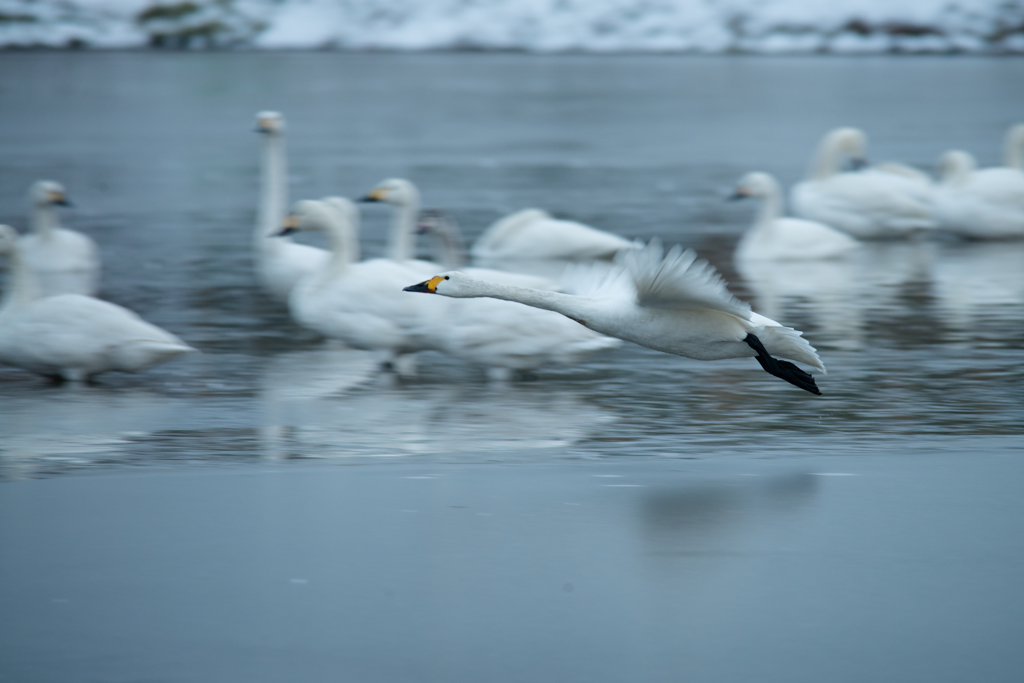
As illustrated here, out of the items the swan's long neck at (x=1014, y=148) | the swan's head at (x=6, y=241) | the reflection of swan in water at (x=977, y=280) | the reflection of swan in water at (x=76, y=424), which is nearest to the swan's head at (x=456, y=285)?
the reflection of swan in water at (x=76, y=424)

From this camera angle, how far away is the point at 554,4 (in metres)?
89.8

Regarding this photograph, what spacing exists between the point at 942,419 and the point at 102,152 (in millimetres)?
19084

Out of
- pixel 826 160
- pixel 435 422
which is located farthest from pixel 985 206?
pixel 435 422

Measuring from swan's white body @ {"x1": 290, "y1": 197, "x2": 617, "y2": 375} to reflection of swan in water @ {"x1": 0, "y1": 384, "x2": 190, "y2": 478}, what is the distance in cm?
117

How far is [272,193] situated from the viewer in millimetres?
10820

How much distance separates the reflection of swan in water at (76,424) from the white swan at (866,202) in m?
7.98

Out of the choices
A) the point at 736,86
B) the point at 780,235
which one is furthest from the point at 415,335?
the point at 736,86

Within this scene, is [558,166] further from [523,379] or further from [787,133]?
[523,379]

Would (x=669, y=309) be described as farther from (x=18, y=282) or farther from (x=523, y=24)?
(x=523, y=24)

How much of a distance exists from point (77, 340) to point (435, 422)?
78.6 inches

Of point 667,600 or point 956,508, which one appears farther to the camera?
point 956,508

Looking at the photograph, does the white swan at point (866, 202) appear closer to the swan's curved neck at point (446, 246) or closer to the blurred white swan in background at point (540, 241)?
the blurred white swan in background at point (540, 241)

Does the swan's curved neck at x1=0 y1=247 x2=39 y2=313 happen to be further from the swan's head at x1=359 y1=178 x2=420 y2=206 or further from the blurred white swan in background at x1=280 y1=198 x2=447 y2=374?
the swan's head at x1=359 y1=178 x2=420 y2=206

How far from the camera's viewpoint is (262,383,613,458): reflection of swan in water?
20.5 feet
